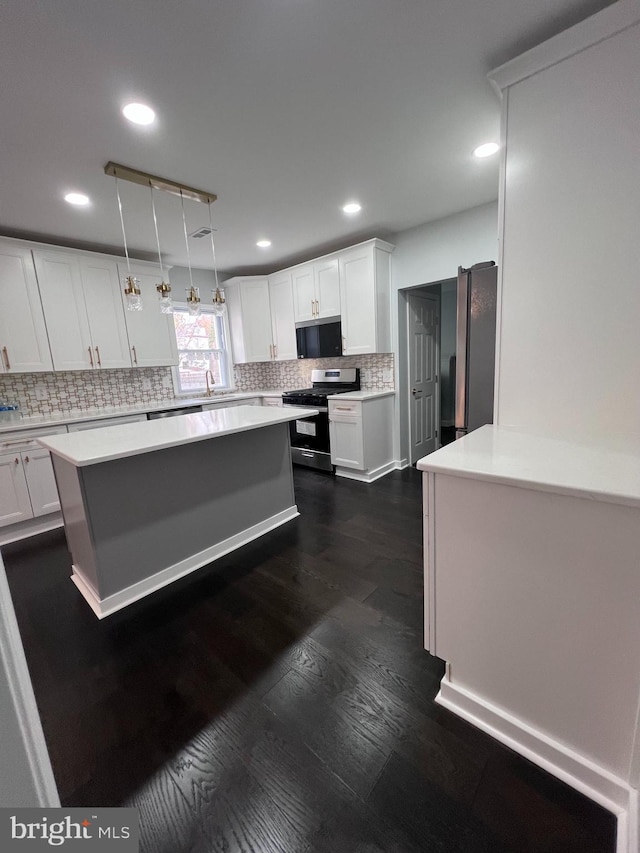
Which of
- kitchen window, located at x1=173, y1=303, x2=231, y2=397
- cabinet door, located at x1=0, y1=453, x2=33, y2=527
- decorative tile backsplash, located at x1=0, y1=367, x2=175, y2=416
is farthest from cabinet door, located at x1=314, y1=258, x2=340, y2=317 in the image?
cabinet door, located at x1=0, y1=453, x2=33, y2=527

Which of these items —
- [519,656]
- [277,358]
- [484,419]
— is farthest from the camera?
[277,358]

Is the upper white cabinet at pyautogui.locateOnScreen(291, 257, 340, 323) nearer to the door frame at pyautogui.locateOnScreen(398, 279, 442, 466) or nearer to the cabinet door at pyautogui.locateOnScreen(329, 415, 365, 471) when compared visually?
the door frame at pyautogui.locateOnScreen(398, 279, 442, 466)

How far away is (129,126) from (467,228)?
9.01 ft

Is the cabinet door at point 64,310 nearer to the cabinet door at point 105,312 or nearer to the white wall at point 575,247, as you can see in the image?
the cabinet door at point 105,312

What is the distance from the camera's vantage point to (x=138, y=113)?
1.75 metres

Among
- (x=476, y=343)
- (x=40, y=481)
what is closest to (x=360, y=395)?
(x=476, y=343)

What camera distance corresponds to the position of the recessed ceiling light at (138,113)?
171cm

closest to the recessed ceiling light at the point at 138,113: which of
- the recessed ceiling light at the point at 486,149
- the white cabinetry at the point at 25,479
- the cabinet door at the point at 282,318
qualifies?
the recessed ceiling light at the point at 486,149

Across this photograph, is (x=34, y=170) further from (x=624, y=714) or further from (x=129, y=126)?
(x=624, y=714)

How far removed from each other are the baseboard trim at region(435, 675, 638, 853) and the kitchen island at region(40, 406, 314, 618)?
168cm

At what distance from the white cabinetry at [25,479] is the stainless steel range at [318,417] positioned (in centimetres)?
242

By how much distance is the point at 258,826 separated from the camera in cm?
104

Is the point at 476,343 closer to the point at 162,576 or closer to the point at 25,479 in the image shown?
the point at 162,576

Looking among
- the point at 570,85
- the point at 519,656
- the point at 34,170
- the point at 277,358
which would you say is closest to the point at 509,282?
the point at 570,85
